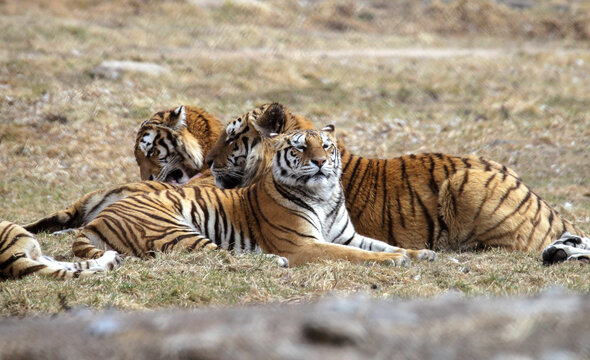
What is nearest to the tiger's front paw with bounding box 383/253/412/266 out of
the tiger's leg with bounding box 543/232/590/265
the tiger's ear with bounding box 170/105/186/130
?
the tiger's leg with bounding box 543/232/590/265

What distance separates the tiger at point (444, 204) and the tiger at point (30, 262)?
157 centimetres

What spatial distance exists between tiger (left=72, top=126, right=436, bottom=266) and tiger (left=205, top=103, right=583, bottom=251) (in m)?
0.33

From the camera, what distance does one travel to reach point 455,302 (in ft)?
7.19

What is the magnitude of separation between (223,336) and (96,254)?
3.18 metres

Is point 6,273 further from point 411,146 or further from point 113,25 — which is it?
point 113,25

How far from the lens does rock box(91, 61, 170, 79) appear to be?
12102 millimetres

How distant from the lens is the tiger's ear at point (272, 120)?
6484mm

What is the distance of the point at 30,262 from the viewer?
4.74m

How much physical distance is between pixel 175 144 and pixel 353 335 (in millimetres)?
5424

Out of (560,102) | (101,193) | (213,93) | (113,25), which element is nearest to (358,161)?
(101,193)

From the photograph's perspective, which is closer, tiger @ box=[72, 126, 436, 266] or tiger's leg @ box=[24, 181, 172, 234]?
tiger @ box=[72, 126, 436, 266]

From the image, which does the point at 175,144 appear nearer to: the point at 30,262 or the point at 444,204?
the point at 444,204

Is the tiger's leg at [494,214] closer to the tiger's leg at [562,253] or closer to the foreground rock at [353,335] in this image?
the tiger's leg at [562,253]

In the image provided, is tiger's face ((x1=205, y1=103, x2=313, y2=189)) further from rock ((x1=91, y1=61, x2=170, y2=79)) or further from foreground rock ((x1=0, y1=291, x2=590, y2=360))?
rock ((x1=91, y1=61, x2=170, y2=79))
